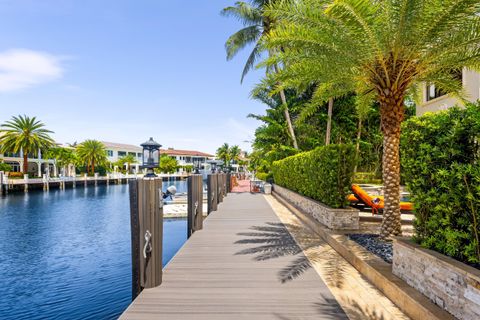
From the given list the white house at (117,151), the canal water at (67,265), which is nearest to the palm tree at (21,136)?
the canal water at (67,265)

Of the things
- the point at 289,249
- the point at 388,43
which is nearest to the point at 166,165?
the point at 289,249

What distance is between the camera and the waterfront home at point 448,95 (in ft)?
48.2

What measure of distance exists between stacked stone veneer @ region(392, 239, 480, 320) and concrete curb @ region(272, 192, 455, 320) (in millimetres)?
105

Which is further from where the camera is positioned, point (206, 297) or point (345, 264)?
point (345, 264)

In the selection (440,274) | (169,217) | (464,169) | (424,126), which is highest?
(424,126)

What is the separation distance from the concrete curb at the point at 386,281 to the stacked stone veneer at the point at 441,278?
0.35 feet

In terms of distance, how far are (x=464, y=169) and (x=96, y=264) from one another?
1219cm

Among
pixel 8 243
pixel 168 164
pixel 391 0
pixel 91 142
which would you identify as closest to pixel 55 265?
pixel 8 243

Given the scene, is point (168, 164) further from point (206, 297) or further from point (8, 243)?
point (206, 297)

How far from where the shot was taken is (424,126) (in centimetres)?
449

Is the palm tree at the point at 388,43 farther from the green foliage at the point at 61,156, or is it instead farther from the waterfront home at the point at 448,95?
A: the green foliage at the point at 61,156

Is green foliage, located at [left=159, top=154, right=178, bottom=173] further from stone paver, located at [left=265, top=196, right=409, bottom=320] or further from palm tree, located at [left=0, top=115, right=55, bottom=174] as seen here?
stone paver, located at [left=265, top=196, right=409, bottom=320]

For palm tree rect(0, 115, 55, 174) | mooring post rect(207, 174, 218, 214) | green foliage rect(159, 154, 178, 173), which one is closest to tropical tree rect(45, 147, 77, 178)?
palm tree rect(0, 115, 55, 174)

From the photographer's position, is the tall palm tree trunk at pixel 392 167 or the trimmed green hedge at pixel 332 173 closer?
the tall palm tree trunk at pixel 392 167
